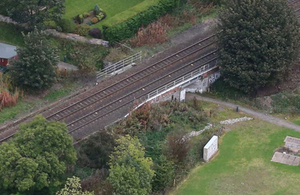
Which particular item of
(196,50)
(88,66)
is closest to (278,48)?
(196,50)

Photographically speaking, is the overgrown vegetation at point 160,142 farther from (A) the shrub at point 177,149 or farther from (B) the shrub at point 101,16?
(B) the shrub at point 101,16

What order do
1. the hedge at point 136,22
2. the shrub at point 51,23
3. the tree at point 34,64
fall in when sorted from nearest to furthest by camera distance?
the tree at point 34,64
the shrub at point 51,23
the hedge at point 136,22

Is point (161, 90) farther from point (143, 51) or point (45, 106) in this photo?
point (45, 106)

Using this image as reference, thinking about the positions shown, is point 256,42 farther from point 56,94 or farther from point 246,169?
point 56,94

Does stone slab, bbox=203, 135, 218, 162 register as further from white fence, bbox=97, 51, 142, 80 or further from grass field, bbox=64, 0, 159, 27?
grass field, bbox=64, 0, 159, 27

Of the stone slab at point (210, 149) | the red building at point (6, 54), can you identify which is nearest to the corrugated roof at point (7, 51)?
the red building at point (6, 54)
